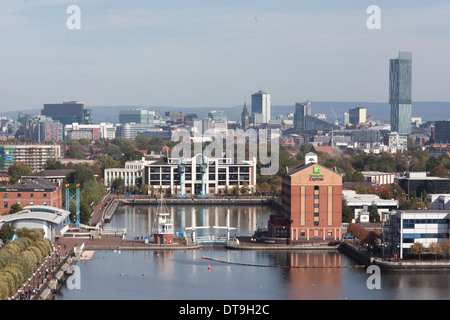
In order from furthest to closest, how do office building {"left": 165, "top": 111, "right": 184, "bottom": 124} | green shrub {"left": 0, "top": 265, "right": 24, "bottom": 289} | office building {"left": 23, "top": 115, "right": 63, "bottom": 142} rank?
office building {"left": 165, "top": 111, "right": 184, "bottom": 124} < office building {"left": 23, "top": 115, "right": 63, "bottom": 142} < green shrub {"left": 0, "top": 265, "right": 24, "bottom": 289}

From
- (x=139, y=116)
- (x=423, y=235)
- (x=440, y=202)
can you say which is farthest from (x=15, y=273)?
(x=139, y=116)

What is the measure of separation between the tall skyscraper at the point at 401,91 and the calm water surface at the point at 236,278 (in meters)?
111

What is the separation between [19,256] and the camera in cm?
1992

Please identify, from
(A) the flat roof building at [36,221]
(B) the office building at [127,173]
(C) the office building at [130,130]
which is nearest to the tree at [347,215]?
(A) the flat roof building at [36,221]

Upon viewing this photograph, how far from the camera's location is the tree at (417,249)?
76.2 feet

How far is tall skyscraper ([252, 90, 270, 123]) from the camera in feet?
523

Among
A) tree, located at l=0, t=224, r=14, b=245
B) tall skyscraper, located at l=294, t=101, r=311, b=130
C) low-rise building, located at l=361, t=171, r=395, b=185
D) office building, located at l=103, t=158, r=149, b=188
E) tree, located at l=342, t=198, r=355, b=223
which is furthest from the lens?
tall skyscraper, located at l=294, t=101, r=311, b=130

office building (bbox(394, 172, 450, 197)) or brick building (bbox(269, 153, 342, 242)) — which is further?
office building (bbox(394, 172, 450, 197))

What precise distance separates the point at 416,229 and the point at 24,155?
40.6 m

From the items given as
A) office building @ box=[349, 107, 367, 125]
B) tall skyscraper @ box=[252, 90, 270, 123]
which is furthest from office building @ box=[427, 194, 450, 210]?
tall skyscraper @ box=[252, 90, 270, 123]

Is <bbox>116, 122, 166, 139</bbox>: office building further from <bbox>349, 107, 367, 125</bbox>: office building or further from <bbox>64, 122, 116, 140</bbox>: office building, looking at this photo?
<bbox>349, 107, 367, 125</bbox>: office building

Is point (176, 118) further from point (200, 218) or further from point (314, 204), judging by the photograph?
point (314, 204)

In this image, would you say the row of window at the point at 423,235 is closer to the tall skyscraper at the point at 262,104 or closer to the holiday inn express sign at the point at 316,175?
the holiday inn express sign at the point at 316,175

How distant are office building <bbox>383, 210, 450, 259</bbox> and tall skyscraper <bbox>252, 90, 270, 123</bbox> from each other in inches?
5305
